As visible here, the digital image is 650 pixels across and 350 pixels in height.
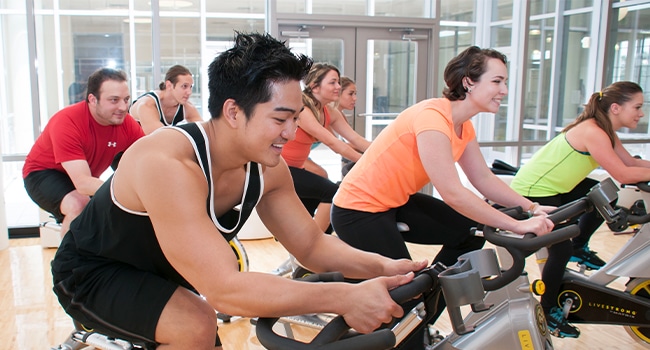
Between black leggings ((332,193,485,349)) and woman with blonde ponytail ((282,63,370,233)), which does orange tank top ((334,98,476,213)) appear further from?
woman with blonde ponytail ((282,63,370,233))

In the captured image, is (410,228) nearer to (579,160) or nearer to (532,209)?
(532,209)

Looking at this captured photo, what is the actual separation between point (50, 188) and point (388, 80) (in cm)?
412

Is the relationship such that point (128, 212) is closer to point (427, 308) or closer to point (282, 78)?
point (282, 78)

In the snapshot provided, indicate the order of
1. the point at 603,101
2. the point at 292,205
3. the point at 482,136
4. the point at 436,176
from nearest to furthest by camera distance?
the point at 292,205
the point at 436,176
the point at 603,101
the point at 482,136

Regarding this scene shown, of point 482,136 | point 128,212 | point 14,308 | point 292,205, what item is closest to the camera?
point 128,212

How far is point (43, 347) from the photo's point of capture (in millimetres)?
2998

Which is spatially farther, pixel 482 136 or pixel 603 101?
pixel 482 136

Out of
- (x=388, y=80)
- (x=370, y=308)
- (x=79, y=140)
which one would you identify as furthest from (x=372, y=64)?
(x=370, y=308)

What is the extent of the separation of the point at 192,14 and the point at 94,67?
42.0 inches

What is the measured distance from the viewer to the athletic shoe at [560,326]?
288cm

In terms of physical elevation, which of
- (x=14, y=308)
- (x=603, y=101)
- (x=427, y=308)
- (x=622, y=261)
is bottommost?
(x=14, y=308)

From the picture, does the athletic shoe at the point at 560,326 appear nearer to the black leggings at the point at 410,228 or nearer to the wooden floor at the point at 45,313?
the wooden floor at the point at 45,313

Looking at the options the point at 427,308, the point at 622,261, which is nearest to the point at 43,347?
the point at 427,308

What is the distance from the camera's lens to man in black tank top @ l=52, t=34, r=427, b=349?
4.39 feet
